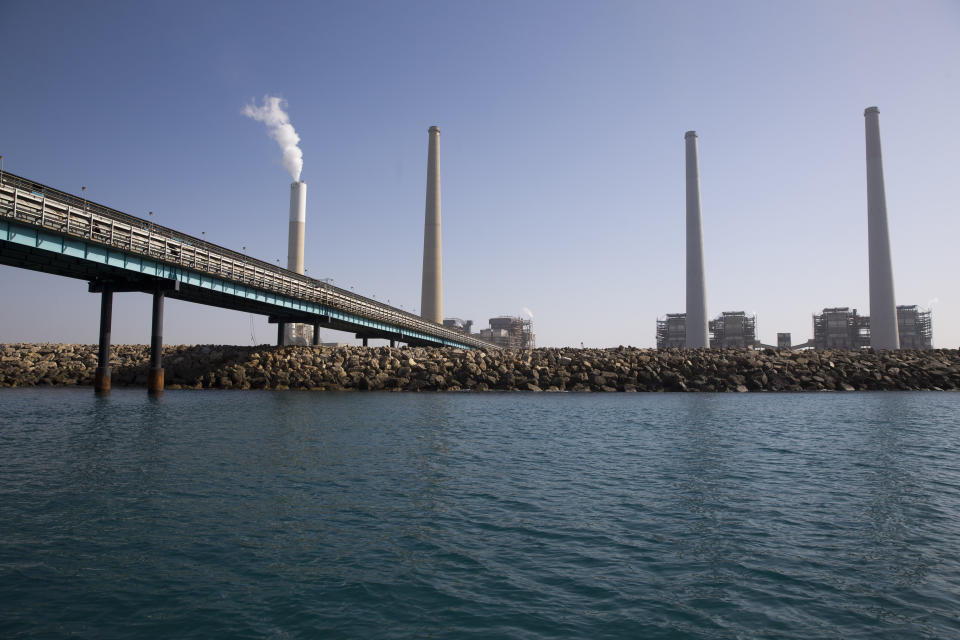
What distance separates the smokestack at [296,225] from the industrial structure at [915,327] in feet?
424

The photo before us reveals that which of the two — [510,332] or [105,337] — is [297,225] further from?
[510,332]

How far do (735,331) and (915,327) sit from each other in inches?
1619

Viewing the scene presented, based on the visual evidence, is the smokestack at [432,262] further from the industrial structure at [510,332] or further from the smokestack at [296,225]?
the industrial structure at [510,332]

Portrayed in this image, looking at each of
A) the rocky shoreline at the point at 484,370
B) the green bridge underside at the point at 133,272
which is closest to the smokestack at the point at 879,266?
the rocky shoreline at the point at 484,370

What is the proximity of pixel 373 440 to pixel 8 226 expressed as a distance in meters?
24.2

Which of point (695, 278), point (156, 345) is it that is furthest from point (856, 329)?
point (156, 345)

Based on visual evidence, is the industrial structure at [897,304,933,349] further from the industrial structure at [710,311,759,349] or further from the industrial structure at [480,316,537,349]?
the industrial structure at [480,316,537,349]

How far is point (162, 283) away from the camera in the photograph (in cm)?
4169

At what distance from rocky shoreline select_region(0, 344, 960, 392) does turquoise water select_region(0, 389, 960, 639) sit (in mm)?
32021

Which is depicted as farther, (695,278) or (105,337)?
(695,278)

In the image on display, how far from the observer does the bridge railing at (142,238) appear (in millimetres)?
30641

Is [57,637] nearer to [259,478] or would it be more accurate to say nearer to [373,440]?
[259,478]

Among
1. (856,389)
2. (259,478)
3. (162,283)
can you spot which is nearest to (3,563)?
(259,478)

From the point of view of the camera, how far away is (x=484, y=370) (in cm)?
5488
